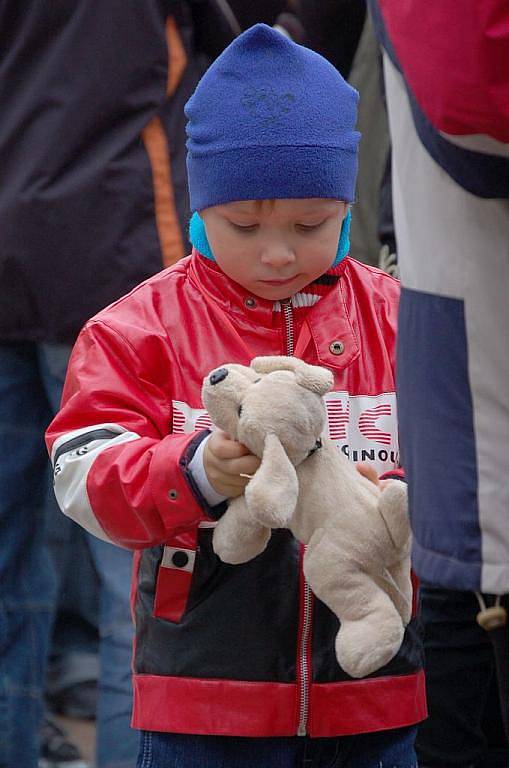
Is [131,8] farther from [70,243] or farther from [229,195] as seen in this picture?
[229,195]

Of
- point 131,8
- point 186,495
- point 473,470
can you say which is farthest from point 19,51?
point 473,470

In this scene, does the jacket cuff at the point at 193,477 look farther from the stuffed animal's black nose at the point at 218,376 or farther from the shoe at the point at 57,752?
the shoe at the point at 57,752

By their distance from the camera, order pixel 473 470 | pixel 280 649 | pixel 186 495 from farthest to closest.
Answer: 1. pixel 280 649
2. pixel 186 495
3. pixel 473 470

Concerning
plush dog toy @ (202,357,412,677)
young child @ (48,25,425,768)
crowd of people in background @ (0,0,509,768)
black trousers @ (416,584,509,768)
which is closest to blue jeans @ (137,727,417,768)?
young child @ (48,25,425,768)

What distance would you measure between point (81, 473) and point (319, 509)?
1.34 feet

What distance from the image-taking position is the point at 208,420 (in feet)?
8.11

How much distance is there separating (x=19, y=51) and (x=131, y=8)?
0.28 meters

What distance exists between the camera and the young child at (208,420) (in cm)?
244

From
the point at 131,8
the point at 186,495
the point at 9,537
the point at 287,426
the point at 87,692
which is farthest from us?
the point at 87,692

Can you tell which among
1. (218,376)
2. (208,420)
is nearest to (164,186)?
(208,420)

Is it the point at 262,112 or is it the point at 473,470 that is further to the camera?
the point at 262,112

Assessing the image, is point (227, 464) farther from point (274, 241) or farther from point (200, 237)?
point (200, 237)

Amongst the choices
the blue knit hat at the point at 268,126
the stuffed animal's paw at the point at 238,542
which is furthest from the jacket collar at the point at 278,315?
the stuffed animal's paw at the point at 238,542

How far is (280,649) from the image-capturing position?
8.13ft
